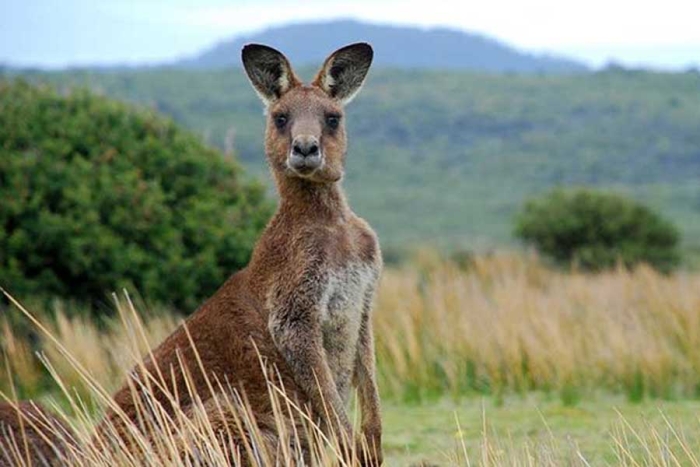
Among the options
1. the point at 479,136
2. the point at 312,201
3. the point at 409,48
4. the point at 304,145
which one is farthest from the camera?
the point at 409,48

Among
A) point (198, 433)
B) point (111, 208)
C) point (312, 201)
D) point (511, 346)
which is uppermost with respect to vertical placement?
point (312, 201)

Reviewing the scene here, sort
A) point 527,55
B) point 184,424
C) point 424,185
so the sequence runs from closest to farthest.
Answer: point 184,424 → point 424,185 → point 527,55

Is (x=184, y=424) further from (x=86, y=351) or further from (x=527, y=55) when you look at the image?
(x=527, y=55)

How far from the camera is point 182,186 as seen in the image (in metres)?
13.3

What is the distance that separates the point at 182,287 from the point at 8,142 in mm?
2099

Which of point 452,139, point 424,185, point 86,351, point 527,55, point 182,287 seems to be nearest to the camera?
point 86,351

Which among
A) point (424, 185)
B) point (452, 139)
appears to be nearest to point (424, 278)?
point (424, 185)

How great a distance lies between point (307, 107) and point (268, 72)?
1.07ft

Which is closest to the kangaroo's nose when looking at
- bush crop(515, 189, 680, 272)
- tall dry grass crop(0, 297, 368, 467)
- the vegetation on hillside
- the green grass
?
tall dry grass crop(0, 297, 368, 467)

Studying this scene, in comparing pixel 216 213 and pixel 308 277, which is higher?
pixel 308 277

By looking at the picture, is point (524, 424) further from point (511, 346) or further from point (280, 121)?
point (280, 121)

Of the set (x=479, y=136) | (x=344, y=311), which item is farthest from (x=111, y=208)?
(x=479, y=136)

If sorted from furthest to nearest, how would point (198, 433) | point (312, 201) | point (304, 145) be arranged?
point (312, 201), point (304, 145), point (198, 433)

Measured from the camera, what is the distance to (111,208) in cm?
1270
